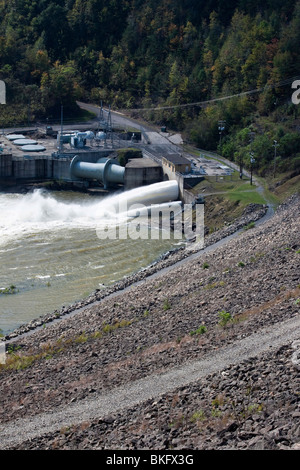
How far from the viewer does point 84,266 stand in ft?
105

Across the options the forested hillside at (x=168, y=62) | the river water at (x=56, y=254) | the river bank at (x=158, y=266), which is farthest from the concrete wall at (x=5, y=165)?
the river bank at (x=158, y=266)

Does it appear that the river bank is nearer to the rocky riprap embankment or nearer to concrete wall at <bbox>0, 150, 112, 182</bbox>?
the rocky riprap embankment

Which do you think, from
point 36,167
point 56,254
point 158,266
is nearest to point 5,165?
point 36,167

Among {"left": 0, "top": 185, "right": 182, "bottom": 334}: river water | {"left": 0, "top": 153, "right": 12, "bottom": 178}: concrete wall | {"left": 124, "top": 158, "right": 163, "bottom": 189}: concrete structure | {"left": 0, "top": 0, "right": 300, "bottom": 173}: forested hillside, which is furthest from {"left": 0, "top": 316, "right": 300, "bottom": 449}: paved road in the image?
{"left": 0, "top": 153, "right": 12, "bottom": 178}: concrete wall

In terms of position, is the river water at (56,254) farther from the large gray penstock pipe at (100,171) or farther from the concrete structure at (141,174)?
the large gray penstock pipe at (100,171)

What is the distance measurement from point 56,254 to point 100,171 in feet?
50.1

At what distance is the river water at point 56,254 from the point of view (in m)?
28.1

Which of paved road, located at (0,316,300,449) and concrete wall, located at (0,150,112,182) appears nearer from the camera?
paved road, located at (0,316,300,449)

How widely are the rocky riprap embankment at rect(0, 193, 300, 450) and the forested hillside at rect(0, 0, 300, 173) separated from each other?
1852 cm

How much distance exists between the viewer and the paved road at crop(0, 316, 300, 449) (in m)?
15.8

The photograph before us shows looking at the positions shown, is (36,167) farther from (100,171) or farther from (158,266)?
(158,266)

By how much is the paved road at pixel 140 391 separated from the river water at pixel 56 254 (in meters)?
8.94

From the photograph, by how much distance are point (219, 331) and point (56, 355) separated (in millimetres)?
5211
